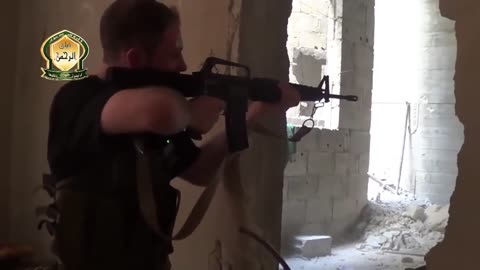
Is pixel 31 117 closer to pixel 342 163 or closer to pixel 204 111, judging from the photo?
pixel 204 111

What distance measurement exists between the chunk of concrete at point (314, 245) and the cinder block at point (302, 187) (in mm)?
244

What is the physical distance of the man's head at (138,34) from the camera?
0.77 metres

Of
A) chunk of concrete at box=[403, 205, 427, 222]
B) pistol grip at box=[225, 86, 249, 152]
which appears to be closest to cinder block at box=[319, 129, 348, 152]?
chunk of concrete at box=[403, 205, 427, 222]

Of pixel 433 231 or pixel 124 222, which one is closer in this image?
pixel 124 222

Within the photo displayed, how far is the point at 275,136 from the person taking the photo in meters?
1.08

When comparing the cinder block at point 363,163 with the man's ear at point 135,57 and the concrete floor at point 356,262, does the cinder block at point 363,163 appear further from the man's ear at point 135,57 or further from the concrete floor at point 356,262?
the man's ear at point 135,57

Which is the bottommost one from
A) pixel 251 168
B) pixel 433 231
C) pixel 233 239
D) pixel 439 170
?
pixel 433 231

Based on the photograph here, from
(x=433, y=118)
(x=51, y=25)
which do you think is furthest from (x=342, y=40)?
(x=51, y=25)

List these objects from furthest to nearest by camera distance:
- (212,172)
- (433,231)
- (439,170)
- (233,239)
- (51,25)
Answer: (439,170), (433,231), (51,25), (233,239), (212,172)

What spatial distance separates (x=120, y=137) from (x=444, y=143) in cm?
351

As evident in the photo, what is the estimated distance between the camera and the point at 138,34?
77 cm

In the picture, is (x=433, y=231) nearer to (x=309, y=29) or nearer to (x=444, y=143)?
(x=444, y=143)

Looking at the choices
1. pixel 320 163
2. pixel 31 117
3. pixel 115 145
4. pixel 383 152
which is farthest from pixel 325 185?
pixel 115 145

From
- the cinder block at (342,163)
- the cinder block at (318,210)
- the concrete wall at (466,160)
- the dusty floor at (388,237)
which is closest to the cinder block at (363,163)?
the cinder block at (342,163)
